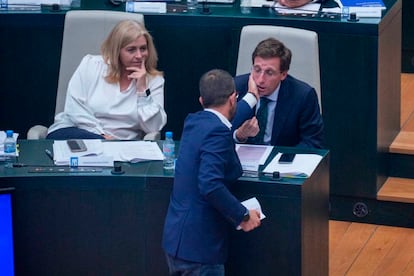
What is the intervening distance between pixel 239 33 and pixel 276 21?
21 cm

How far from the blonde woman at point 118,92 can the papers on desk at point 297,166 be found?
3.77ft

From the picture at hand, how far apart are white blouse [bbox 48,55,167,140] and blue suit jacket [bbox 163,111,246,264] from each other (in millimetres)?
1392

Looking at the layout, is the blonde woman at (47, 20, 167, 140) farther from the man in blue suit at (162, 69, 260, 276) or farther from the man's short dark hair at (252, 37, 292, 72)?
the man in blue suit at (162, 69, 260, 276)

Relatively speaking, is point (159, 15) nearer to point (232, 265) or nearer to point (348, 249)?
point (348, 249)

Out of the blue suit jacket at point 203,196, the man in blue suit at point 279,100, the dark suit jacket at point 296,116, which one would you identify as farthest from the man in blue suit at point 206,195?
the dark suit jacket at point 296,116

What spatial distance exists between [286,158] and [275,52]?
24.5 inches

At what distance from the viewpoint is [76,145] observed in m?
5.18

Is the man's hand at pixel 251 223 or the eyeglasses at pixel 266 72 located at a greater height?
the eyeglasses at pixel 266 72

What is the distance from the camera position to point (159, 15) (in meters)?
6.50

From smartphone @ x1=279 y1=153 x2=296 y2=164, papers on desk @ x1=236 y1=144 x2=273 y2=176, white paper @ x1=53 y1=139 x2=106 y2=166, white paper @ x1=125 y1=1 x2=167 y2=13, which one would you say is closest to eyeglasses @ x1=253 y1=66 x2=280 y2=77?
papers on desk @ x1=236 y1=144 x2=273 y2=176

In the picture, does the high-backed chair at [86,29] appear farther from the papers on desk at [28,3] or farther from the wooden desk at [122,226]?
the wooden desk at [122,226]

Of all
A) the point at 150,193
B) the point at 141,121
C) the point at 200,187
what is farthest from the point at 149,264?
the point at 141,121

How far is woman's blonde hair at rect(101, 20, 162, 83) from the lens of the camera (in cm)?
590

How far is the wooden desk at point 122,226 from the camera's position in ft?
15.5
